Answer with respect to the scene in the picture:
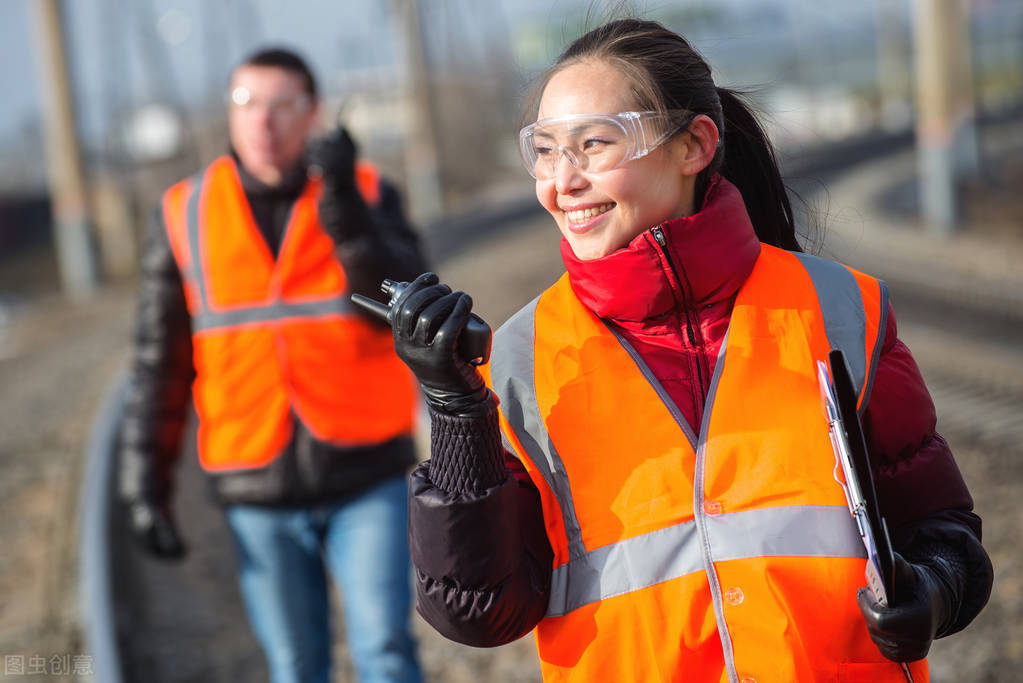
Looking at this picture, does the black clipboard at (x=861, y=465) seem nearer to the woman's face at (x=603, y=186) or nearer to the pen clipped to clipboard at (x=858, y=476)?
the pen clipped to clipboard at (x=858, y=476)

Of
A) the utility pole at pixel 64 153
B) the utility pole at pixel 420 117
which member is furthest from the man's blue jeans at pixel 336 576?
the utility pole at pixel 420 117

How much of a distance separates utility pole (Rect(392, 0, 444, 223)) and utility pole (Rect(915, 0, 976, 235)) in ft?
47.7

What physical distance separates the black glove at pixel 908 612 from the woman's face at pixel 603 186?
2.49 ft

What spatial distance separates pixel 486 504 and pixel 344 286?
2.00 meters

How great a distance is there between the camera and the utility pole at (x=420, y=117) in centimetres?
3136

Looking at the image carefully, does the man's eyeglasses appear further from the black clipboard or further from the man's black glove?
the black clipboard

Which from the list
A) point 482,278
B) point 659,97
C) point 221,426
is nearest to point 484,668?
point 221,426

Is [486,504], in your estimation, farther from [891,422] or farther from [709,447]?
[891,422]

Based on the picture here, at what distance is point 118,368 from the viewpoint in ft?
43.8

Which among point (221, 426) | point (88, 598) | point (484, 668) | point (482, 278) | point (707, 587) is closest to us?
point (707, 587)

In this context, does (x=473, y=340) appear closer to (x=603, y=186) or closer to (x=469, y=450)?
(x=469, y=450)

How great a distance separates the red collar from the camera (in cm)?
216

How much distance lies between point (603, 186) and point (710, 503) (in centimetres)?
61

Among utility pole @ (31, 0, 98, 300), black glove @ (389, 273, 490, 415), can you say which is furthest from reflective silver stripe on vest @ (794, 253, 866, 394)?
utility pole @ (31, 0, 98, 300)
